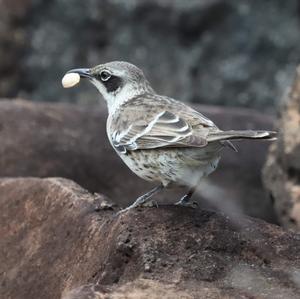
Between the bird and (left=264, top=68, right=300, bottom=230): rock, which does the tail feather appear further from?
(left=264, top=68, right=300, bottom=230): rock

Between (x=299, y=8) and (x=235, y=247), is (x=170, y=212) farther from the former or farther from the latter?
(x=299, y=8)

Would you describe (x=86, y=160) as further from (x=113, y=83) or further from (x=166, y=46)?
(x=166, y=46)

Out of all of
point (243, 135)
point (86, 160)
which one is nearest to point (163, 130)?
point (243, 135)

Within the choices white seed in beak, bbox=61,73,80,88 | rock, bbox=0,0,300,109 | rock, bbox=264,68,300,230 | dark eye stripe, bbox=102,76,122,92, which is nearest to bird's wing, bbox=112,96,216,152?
dark eye stripe, bbox=102,76,122,92

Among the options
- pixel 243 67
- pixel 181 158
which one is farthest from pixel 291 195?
pixel 243 67

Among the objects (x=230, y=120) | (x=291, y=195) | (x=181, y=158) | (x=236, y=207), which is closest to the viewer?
(x=181, y=158)

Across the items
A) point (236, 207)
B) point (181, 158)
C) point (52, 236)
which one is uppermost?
point (181, 158)

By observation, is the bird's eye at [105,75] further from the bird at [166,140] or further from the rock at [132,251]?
the rock at [132,251]
